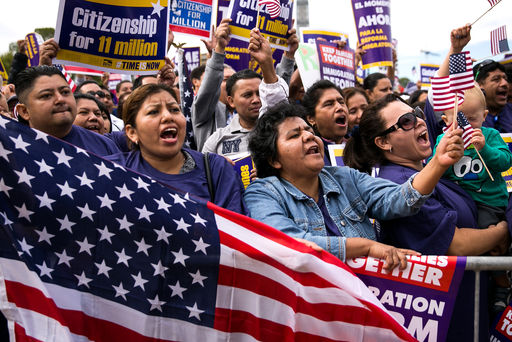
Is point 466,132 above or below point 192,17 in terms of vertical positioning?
below

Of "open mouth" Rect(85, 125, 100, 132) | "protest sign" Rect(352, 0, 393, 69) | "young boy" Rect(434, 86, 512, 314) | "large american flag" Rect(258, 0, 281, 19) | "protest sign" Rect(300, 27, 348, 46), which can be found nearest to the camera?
"young boy" Rect(434, 86, 512, 314)

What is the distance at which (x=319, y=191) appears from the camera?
2.95m

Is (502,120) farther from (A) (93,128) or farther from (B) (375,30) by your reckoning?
(A) (93,128)

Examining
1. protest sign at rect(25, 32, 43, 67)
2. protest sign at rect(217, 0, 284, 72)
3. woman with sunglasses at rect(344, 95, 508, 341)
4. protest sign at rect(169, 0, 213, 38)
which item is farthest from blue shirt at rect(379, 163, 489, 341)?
protest sign at rect(25, 32, 43, 67)

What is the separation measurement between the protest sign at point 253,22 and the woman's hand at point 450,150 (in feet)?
10.5

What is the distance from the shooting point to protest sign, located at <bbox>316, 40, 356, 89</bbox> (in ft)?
21.1

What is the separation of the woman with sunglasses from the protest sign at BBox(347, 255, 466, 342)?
0.06 meters

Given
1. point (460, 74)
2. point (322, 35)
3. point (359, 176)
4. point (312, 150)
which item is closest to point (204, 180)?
point (312, 150)

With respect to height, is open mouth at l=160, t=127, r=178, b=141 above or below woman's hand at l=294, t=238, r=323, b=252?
above

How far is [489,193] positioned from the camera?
2951mm

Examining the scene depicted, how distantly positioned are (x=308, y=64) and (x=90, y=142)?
3.40m

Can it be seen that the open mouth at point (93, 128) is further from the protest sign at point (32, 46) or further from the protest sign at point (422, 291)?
the protest sign at point (32, 46)

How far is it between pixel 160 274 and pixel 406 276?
1.21 meters

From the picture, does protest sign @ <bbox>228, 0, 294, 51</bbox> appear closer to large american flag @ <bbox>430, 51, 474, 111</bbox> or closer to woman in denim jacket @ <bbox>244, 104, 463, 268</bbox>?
woman in denim jacket @ <bbox>244, 104, 463, 268</bbox>
